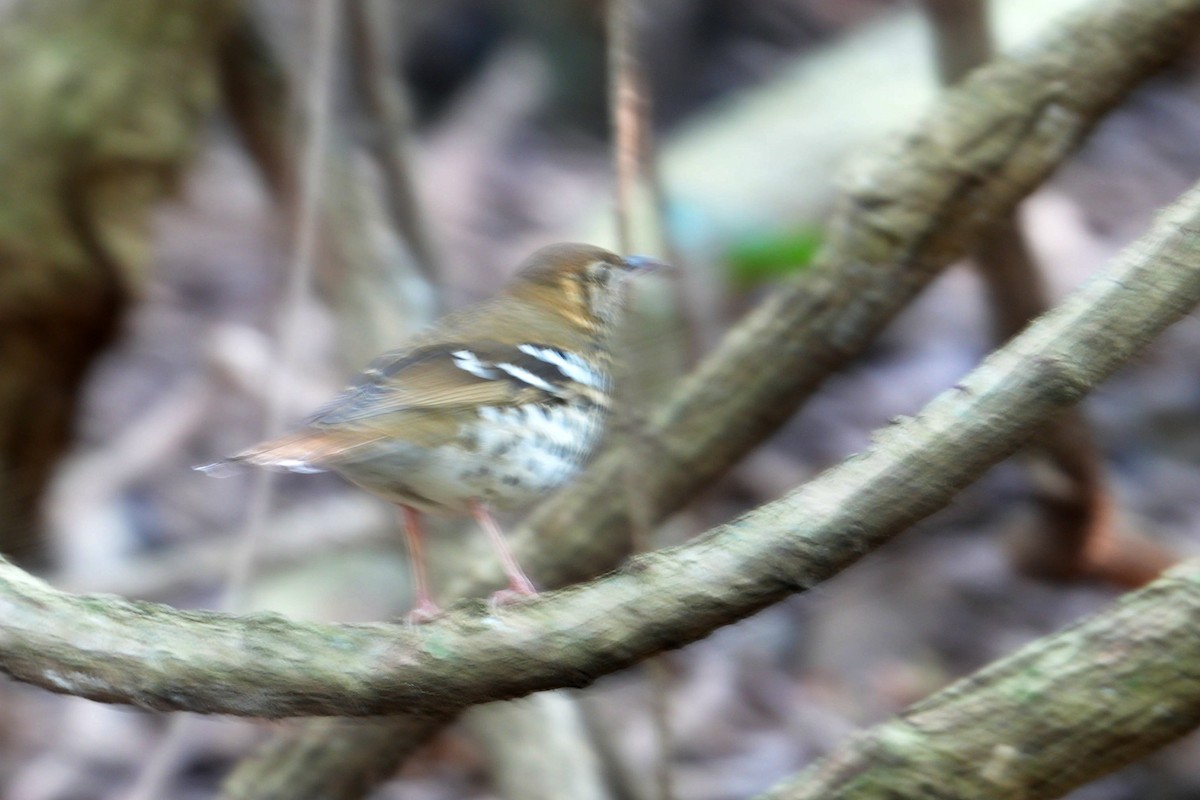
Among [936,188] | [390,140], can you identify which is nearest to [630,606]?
[936,188]

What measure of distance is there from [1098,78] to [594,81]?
6.90 m

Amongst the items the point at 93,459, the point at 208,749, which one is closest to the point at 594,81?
the point at 93,459

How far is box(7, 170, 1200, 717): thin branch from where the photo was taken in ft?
5.80

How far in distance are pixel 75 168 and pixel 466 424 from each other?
2.86 metres

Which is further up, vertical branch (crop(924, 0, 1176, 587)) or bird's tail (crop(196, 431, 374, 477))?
vertical branch (crop(924, 0, 1176, 587))

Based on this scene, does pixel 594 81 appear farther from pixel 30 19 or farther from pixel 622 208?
pixel 622 208

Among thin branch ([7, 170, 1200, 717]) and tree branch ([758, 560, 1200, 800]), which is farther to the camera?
tree branch ([758, 560, 1200, 800])

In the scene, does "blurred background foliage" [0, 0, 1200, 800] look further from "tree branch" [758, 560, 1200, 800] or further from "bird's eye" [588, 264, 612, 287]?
"tree branch" [758, 560, 1200, 800]

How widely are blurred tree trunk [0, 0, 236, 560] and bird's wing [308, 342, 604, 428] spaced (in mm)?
2326

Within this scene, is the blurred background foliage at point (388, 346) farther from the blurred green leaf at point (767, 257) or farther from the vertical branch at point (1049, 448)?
the vertical branch at point (1049, 448)

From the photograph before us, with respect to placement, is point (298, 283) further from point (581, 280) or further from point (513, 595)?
point (513, 595)

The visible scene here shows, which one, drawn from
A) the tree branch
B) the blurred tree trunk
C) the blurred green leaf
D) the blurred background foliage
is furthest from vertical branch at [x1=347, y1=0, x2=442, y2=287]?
the tree branch

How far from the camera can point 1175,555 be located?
4.69 metres

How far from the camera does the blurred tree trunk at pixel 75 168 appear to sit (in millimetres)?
4531
